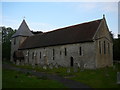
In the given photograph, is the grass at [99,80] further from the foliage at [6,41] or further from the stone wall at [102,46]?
the foliage at [6,41]

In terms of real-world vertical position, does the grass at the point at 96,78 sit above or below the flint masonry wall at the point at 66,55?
below

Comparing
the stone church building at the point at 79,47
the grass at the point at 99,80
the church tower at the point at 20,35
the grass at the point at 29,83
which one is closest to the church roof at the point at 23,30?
the church tower at the point at 20,35

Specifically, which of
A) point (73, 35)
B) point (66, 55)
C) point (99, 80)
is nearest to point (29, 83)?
point (99, 80)

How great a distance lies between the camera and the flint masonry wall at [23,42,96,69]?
29.7 meters

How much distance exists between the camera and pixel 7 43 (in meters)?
73.1

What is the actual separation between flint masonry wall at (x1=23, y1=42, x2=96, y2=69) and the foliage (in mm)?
24989

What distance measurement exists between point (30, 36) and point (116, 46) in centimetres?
2739

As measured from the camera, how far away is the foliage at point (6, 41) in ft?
221

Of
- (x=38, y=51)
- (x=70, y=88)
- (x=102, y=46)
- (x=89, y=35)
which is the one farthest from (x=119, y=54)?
(x=70, y=88)

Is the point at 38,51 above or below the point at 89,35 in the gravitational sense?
below

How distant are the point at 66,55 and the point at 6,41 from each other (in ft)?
169

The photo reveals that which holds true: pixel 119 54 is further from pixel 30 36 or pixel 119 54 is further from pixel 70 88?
pixel 70 88

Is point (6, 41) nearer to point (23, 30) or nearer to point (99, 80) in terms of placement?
point (23, 30)

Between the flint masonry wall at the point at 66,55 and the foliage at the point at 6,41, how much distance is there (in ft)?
82.0
